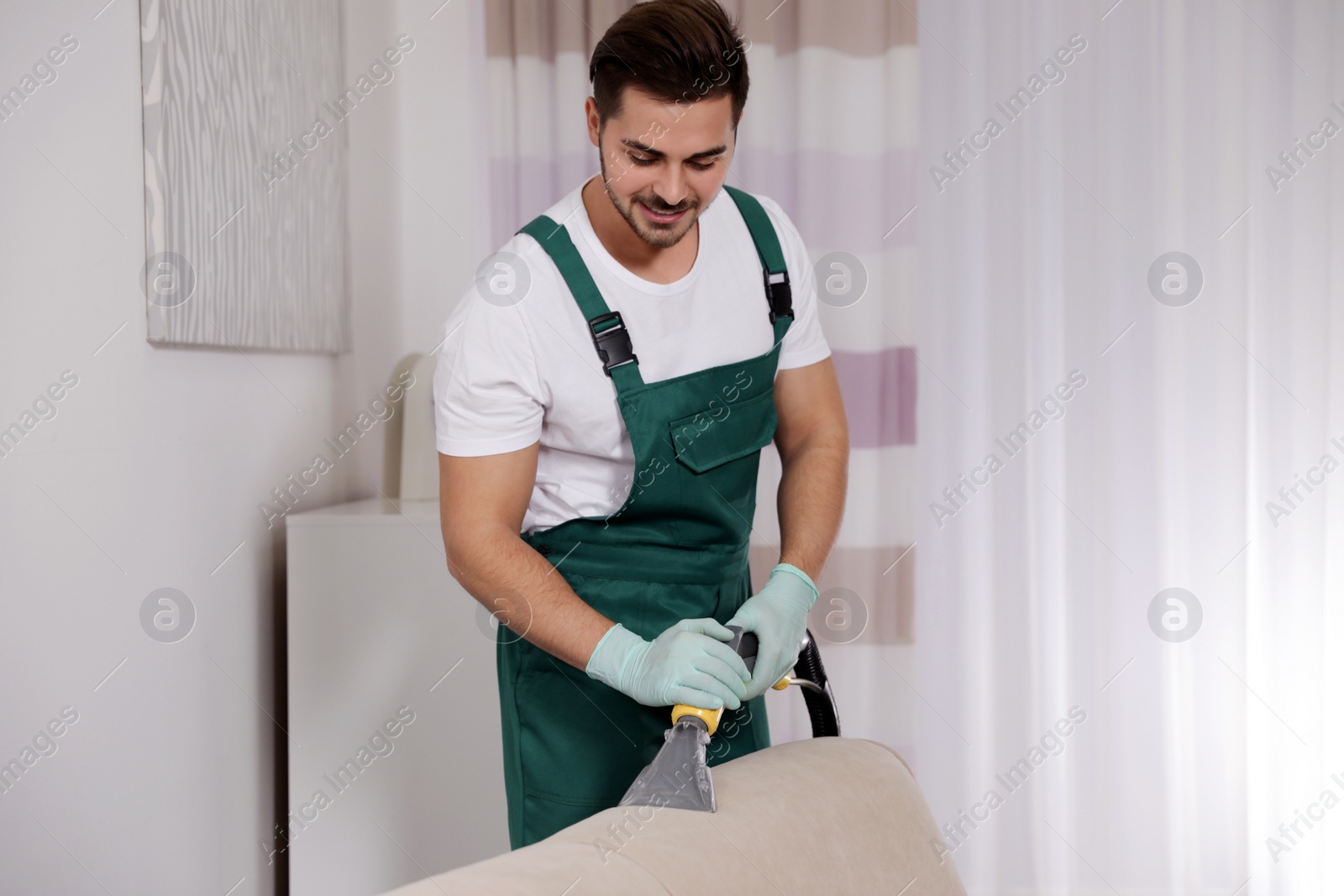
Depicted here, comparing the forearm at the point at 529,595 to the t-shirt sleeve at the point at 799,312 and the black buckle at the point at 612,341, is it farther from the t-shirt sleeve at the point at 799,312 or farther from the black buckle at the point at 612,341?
the t-shirt sleeve at the point at 799,312

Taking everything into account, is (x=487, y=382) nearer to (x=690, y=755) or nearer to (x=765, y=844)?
(x=690, y=755)

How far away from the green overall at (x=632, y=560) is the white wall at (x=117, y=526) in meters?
0.53

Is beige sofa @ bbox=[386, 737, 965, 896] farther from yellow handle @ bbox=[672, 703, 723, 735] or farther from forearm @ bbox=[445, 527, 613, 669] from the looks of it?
forearm @ bbox=[445, 527, 613, 669]

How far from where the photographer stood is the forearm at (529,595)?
42.1 inches

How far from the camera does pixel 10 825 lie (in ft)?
3.60

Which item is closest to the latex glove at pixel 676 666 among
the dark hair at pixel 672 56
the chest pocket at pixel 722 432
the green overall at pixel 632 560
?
the green overall at pixel 632 560

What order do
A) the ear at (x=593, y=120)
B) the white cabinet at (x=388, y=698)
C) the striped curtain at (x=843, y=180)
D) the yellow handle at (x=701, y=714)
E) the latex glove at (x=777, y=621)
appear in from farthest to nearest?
the striped curtain at (x=843, y=180)
the white cabinet at (x=388, y=698)
the ear at (x=593, y=120)
the latex glove at (x=777, y=621)
the yellow handle at (x=701, y=714)

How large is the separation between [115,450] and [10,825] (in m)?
0.45

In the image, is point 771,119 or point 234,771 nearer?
point 234,771

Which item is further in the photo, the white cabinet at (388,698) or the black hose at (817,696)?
the white cabinet at (388,698)

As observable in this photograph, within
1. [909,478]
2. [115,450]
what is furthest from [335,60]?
[909,478]

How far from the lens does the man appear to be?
1084 millimetres

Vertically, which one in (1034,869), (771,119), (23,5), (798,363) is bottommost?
(1034,869)

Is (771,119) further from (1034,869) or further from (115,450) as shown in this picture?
(1034,869)
